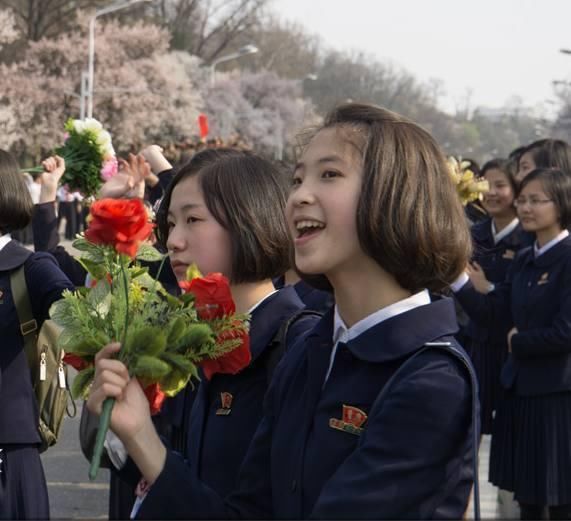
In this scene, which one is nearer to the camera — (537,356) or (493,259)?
(537,356)

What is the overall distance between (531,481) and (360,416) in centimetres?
411

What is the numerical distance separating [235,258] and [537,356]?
311cm

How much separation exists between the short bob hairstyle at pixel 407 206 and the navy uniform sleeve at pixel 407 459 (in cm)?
28

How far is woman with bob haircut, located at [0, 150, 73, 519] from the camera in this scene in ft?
12.8

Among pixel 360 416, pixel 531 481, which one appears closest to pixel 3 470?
pixel 360 416

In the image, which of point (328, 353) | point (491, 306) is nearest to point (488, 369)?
point (491, 306)

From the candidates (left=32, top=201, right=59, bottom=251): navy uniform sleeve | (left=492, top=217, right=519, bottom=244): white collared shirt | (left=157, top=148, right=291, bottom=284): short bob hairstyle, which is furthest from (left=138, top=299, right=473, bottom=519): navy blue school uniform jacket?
(left=492, top=217, right=519, bottom=244): white collared shirt

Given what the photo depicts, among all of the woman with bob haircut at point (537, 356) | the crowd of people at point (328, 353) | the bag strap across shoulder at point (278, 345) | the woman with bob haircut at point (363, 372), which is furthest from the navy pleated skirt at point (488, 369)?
the woman with bob haircut at point (363, 372)

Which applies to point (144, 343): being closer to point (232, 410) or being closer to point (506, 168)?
point (232, 410)

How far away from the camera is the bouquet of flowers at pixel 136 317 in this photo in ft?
7.17

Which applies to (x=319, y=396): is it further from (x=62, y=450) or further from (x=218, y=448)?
(x=62, y=450)

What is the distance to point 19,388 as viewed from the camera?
3.99 meters

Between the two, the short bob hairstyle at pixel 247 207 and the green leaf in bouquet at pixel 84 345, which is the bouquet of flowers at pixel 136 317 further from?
the short bob hairstyle at pixel 247 207

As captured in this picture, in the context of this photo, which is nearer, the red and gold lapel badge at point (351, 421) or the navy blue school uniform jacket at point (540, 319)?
the red and gold lapel badge at point (351, 421)
